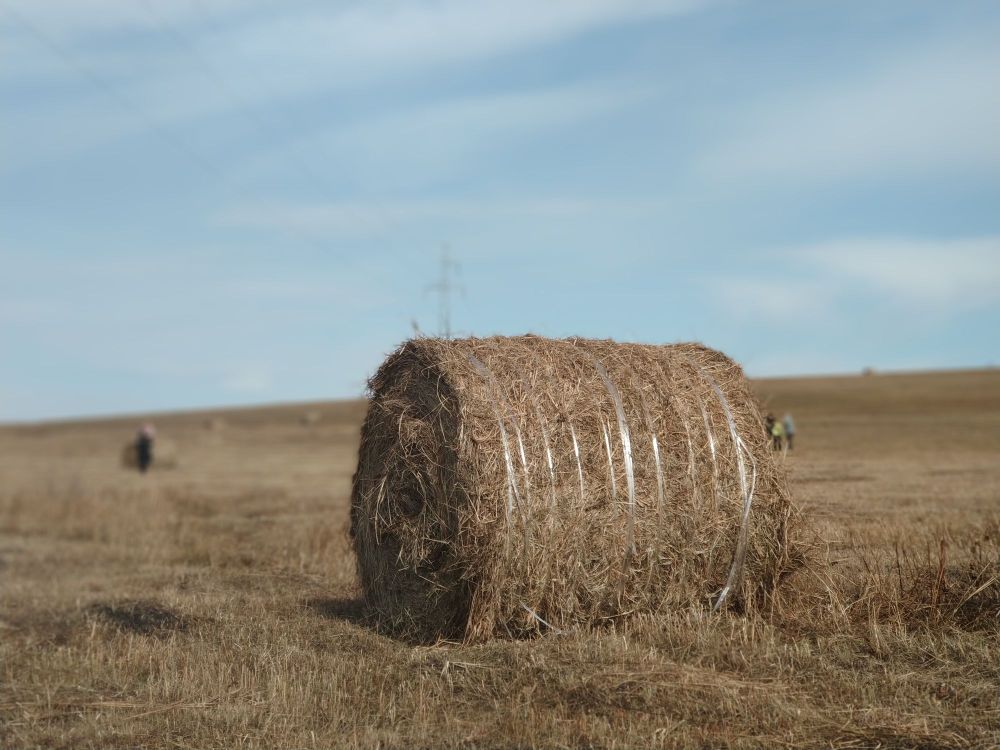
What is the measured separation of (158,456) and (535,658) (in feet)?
103

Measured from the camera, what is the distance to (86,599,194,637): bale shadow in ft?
28.7

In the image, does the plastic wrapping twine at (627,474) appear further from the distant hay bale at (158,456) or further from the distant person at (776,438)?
the distant hay bale at (158,456)

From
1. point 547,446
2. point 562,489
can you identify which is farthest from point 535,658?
point 547,446

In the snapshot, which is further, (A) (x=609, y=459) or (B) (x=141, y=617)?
(B) (x=141, y=617)

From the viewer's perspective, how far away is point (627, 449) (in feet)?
26.2

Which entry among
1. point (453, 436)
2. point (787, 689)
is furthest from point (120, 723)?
point (787, 689)

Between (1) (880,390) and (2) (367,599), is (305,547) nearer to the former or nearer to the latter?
(2) (367,599)

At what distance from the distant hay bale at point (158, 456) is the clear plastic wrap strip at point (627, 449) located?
30.4 m

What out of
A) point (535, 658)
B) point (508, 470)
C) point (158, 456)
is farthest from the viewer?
point (158, 456)

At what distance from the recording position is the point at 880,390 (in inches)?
1715

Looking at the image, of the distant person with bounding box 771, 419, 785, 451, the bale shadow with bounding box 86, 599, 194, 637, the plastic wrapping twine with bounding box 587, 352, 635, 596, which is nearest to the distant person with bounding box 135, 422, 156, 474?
the bale shadow with bounding box 86, 599, 194, 637

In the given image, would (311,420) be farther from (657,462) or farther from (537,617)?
(537,617)

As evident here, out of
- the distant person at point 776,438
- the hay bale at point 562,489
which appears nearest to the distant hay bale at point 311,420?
the distant person at point 776,438

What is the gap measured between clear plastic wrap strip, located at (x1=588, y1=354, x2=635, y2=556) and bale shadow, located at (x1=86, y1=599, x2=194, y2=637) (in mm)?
3714
